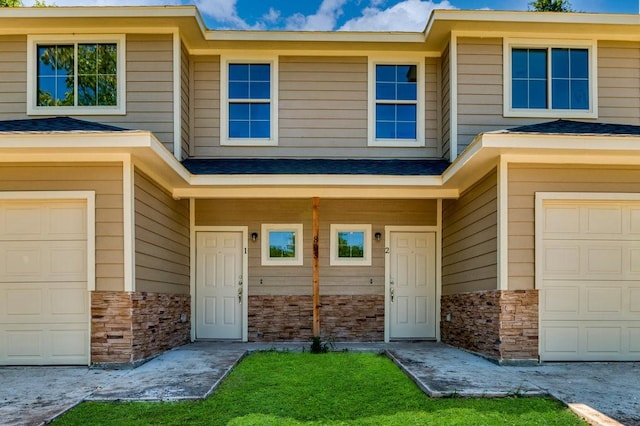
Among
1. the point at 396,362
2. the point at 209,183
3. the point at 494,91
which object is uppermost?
the point at 494,91

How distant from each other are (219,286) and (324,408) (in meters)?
4.87

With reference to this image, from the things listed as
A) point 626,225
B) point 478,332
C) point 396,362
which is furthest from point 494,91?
point 396,362

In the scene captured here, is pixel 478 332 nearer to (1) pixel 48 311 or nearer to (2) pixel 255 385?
(2) pixel 255 385

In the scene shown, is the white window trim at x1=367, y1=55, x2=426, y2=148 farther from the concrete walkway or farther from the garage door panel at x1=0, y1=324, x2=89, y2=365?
the garage door panel at x1=0, y1=324, x2=89, y2=365

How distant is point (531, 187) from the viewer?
6.52m

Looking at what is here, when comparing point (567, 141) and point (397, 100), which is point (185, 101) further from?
point (567, 141)

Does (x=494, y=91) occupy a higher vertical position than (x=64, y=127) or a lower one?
higher

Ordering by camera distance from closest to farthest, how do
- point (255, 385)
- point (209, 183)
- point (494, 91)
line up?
1. point (255, 385)
2. point (209, 183)
3. point (494, 91)

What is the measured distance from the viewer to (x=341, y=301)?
9.11 metres

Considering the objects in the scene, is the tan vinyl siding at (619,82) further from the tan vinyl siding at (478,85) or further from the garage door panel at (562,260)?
the garage door panel at (562,260)

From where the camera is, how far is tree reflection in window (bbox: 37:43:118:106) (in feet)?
26.8

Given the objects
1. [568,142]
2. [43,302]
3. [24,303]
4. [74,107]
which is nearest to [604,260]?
[568,142]

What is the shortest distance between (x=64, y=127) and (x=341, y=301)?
16.8 feet

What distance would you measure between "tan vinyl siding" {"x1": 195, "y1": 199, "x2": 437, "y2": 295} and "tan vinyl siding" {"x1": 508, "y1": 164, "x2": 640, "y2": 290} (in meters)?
2.83
